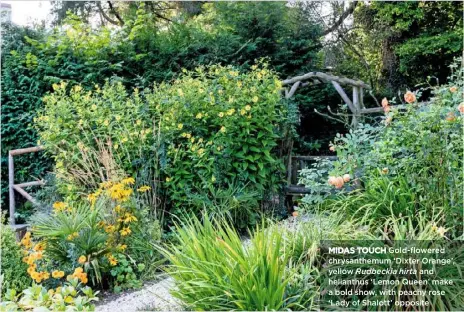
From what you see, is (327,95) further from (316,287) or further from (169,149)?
(316,287)

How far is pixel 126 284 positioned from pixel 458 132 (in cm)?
→ 231

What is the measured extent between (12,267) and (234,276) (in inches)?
79.7

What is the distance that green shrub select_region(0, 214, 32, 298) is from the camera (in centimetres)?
308

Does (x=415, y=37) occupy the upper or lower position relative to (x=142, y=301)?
upper

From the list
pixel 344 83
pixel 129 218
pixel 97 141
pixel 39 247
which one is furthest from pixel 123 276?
pixel 344 83

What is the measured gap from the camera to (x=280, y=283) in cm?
198

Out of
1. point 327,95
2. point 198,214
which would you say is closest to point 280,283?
point 198,214

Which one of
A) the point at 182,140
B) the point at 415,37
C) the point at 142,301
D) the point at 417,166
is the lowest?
the point at 142,301

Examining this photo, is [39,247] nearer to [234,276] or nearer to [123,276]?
[123,276]

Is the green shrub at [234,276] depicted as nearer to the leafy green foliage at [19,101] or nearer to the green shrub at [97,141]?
the green shrub at [97,141]

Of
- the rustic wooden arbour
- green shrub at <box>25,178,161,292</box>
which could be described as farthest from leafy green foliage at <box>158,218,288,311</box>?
the rustic wooden arbour

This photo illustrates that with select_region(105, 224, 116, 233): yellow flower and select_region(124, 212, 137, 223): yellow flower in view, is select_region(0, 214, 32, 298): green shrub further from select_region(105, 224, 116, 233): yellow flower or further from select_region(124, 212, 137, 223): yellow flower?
select_region(124, 212, 137, 223): yellow flower

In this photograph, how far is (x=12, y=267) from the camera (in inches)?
125

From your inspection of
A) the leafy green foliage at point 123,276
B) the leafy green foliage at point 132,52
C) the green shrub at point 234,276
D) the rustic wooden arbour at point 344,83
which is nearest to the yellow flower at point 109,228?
the leafy green foliage at point 123,276
